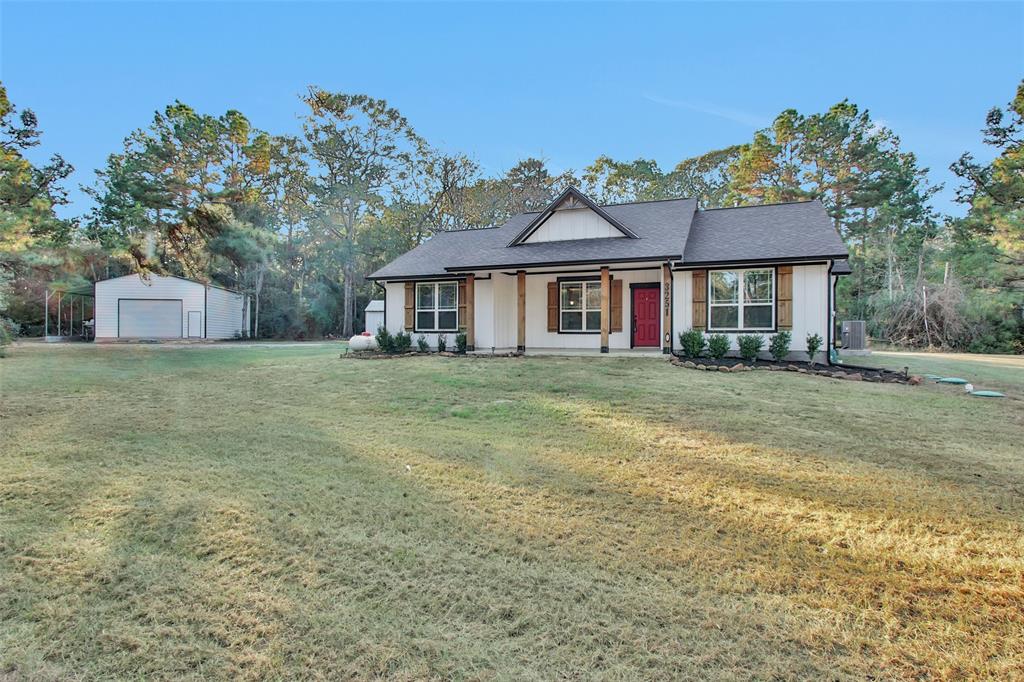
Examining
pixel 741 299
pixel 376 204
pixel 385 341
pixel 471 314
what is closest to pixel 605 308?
pixel 741 299

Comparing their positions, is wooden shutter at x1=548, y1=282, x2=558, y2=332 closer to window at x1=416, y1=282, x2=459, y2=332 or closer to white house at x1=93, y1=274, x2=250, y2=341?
window at x1=416, y1=282, x2=459, y2=332

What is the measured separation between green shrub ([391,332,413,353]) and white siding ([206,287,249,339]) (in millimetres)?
17113

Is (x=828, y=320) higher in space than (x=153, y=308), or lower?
lower

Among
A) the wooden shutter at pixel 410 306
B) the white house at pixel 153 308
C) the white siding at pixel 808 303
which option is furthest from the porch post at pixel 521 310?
the white house at pixel 153 308

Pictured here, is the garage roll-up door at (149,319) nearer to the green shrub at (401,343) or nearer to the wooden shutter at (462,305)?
the green shrub at (401,343)

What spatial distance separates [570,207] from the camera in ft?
49.0

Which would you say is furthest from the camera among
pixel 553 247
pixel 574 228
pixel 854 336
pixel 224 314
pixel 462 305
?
pixel 224 314

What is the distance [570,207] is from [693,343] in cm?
537

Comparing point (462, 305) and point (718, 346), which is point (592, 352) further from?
point (462, 305)

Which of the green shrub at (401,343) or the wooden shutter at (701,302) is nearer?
the wooden shutter at (701,302)

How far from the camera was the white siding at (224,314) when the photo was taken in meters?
27.8

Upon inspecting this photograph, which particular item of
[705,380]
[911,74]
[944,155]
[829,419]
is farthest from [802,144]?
[829,419]

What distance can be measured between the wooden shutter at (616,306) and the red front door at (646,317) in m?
0.39

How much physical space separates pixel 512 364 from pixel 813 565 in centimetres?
898
